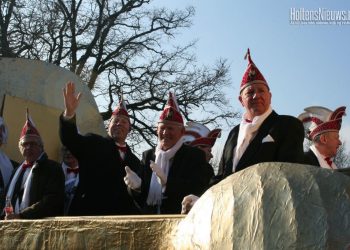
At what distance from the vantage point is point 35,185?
4488mm

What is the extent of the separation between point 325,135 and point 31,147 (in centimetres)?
235

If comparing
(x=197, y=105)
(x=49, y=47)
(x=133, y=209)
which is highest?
(x=49, y=47)

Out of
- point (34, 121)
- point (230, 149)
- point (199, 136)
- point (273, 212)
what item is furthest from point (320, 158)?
point (34, 121)

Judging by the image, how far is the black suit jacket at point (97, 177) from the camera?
4527 millimetres

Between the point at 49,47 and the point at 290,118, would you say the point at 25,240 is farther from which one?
the point at 49,47

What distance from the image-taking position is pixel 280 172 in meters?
1.70

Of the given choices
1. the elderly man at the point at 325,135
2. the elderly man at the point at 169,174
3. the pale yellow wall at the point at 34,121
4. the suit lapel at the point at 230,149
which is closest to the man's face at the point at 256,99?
the suit lapel at the point at 230,149

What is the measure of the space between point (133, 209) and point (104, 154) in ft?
1.58

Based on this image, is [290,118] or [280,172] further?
[290,118]

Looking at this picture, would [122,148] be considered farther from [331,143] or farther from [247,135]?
[247,135]

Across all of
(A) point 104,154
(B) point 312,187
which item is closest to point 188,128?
(A) point 104,154

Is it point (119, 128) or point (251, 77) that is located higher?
point (251, 77)

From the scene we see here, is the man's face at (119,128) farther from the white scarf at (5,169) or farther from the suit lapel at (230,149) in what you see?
the suit lapel at (230,149)

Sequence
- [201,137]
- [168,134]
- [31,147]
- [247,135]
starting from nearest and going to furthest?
[247,135] → [168,134] → [31,147] → [201,137]
